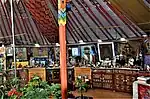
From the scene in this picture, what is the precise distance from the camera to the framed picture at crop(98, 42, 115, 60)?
12.6m

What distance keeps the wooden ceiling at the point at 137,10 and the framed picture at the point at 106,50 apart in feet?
10.5

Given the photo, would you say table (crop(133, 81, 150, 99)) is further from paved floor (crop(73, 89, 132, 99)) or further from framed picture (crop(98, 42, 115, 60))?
framed picture (crop(98, 42, 115, 60))

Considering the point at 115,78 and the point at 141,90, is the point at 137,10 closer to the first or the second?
the point at 141,90

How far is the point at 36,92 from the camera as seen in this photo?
171 inches

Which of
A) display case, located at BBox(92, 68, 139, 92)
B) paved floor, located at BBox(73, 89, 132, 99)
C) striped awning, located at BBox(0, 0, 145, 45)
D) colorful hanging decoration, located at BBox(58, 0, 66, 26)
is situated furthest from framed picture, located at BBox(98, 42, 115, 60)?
colorful hanging decoration, located at BBox(58, 0, 66, 26)

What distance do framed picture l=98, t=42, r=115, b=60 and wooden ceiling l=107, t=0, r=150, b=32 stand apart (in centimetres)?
321

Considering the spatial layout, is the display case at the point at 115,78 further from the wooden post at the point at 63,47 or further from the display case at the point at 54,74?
the wooden post at the point at 63,47

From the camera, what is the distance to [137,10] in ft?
26.5

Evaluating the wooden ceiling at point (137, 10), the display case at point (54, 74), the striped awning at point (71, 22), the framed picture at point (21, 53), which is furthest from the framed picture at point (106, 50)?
the framed picture at point (21, 53)

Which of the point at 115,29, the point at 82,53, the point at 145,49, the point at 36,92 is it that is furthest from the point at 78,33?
the point at 36,92

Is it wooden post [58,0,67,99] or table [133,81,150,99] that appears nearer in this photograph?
wooden post [58,0,67,99]

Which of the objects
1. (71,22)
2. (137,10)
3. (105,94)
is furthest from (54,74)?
(137,10)

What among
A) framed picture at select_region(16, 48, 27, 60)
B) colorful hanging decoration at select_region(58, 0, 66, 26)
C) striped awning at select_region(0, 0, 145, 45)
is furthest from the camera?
framed picture at select_region(16, 48, 27, 60)

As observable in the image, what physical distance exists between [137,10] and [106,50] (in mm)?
4846
